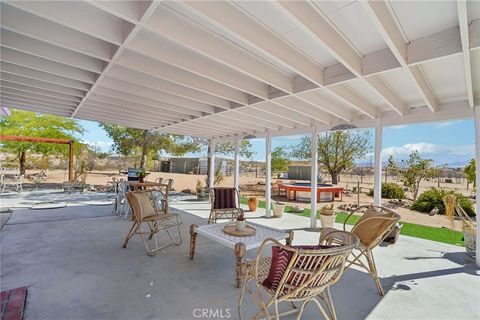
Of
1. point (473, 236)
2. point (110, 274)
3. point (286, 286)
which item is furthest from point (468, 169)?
point (110, 274)

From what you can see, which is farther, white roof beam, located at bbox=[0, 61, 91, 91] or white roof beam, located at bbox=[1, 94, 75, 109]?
white roof beam, located at bbox=[1, 94, 75, 109]

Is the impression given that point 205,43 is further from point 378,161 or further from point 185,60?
point 378,161

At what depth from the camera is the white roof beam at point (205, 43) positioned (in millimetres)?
2195

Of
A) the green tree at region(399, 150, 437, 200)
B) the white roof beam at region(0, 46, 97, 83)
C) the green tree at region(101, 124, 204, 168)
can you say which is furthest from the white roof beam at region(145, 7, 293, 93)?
the green tree at region(101, 124, 204, 168)

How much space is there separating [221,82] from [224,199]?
2.97 metres

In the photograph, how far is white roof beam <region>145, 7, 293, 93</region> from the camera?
2.20 m

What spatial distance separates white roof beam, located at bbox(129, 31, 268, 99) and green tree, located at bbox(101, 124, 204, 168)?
967cm

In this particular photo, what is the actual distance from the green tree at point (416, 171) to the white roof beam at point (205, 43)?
9.46 metres

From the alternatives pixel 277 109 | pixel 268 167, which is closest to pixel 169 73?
pixel 277 109

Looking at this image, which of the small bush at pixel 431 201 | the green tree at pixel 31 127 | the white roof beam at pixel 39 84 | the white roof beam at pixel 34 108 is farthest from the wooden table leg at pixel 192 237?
the green tree at pixel 31 127

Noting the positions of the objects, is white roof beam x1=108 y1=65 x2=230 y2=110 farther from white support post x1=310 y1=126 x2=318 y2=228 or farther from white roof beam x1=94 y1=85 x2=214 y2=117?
white support post x1=310 y1=126 x2=318 y2=228

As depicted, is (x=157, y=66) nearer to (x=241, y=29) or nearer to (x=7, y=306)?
(x=241, y=29)

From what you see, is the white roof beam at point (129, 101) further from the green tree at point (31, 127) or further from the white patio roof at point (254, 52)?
the green tree at point (31, 127)

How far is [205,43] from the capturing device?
8.11 feet
